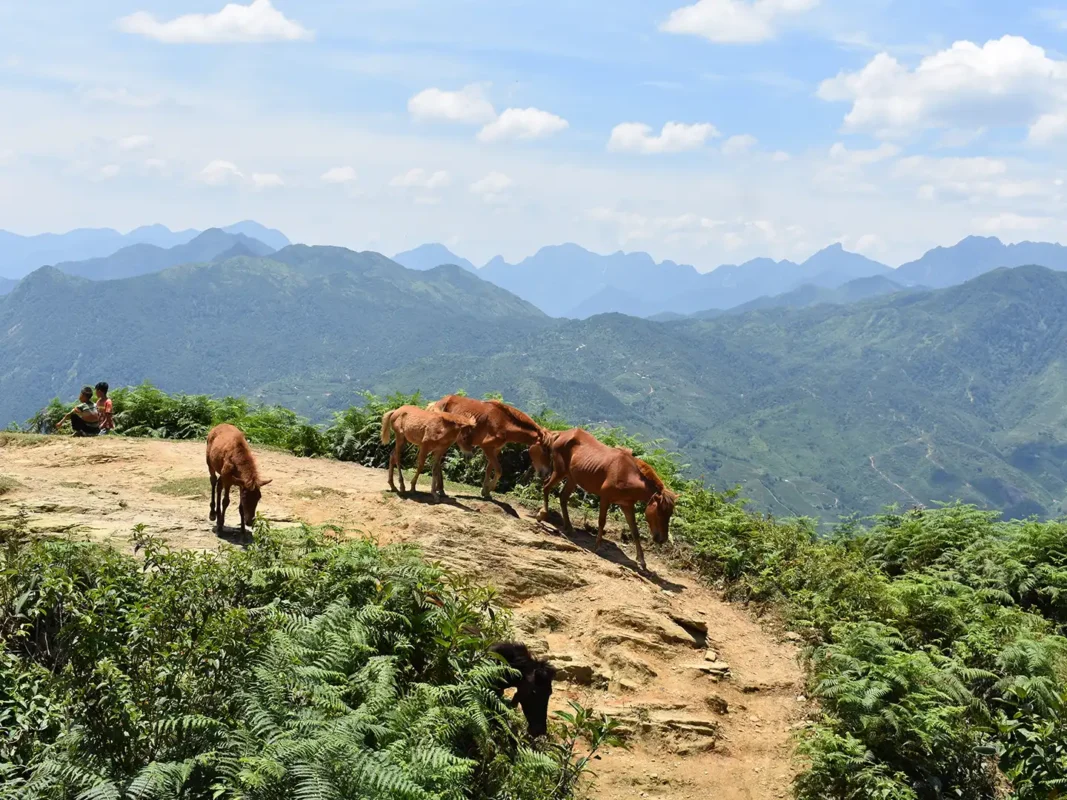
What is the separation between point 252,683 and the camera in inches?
249

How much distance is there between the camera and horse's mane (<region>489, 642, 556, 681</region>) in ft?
26.2

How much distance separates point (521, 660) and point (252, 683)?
2653 mm

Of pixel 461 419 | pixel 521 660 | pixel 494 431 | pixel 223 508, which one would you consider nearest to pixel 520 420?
pixel 494 431

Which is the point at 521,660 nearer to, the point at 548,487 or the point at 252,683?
Answer: the point at 252,683

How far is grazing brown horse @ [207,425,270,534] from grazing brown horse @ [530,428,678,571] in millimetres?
5183

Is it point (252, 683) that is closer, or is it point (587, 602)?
point (252, 683)

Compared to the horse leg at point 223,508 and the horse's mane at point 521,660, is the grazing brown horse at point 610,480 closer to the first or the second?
the horse leg at point 223,508

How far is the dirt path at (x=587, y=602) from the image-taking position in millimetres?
8852

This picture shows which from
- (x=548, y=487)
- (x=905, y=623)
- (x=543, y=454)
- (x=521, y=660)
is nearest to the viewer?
(x=521, y=660)

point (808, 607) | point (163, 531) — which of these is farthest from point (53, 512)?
point (808, 607)

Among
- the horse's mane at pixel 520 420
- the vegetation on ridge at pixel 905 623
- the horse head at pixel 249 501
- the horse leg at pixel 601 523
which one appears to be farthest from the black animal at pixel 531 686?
the horse's mane at pixel 520 420

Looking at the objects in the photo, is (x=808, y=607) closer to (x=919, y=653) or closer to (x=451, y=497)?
(x=919, y=653)

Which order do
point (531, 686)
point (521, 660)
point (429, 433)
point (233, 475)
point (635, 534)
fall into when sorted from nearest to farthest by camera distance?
1. point (531, 686)
2. point (521, 660)
3. point (233, 475)
4. point (635, 534)
5. point (429, 433)

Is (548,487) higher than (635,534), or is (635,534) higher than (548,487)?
(548,487)
